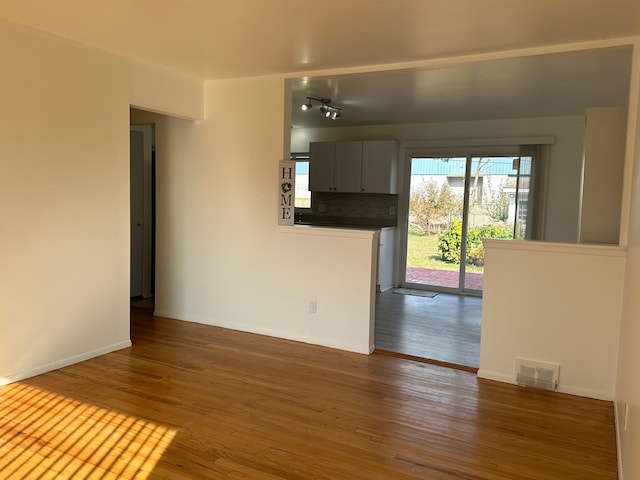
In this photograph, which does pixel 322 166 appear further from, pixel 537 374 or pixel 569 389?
pixel 569 389

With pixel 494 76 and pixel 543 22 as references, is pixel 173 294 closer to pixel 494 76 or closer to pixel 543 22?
pixel 494 76

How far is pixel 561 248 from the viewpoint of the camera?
346 cm

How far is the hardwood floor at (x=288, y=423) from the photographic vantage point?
243 cm

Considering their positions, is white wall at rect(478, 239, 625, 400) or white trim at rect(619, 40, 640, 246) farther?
white wall at rect(478, 239, 625, 400)

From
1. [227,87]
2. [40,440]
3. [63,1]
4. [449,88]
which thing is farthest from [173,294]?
[449,88]

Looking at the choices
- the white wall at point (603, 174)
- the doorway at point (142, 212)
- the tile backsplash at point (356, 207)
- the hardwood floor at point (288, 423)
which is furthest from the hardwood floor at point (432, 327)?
the doorway at point (142, 212)

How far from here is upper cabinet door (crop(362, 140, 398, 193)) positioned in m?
7.03

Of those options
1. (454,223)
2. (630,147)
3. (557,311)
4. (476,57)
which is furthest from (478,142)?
(557,311)

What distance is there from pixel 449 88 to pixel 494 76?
1.88ft

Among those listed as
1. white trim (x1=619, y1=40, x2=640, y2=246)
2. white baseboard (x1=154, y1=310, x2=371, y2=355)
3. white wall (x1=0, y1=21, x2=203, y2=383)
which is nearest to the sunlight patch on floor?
white wall (x1=0, y1=21, x2=203, y2=383)

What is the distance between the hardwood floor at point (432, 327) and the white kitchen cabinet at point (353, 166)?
165cm

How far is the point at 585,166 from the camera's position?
11.9ft

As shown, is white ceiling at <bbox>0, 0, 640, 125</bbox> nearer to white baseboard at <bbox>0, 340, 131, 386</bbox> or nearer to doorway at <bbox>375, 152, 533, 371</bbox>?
doorway at <bbox>375, 152, 533, 371</bbox>

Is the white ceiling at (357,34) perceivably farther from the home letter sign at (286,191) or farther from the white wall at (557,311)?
the white wall at (557,311)
